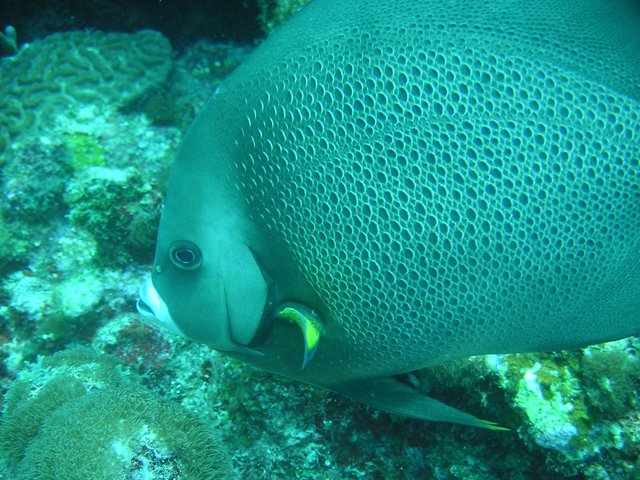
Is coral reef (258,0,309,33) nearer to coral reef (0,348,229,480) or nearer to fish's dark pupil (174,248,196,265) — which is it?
fish's dark pupil (174,248,196,265)

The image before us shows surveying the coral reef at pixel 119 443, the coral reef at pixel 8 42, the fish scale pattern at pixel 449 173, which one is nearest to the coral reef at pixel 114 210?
the coral reef at pixel 119 443

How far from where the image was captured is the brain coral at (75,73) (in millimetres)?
4336

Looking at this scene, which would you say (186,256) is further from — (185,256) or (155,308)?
(155,308)

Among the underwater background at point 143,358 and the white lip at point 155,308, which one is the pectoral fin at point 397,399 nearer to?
the underwater background at point 143,358

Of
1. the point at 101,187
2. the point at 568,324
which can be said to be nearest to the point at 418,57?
the point at 568,324

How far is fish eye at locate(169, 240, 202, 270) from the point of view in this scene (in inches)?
66.8

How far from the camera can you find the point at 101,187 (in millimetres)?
3662

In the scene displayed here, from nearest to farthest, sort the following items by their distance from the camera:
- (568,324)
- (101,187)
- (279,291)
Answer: (568,324), (279,291), (101,187)

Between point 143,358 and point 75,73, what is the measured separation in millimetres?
3380

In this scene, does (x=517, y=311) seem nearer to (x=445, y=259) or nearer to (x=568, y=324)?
(x=568, y=324)

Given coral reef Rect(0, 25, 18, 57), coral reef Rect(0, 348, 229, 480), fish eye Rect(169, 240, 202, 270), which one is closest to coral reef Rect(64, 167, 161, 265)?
coral reef Rect(0, 348, 229, 480)

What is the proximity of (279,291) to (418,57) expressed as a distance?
3.45 ft

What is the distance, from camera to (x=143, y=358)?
10.5 feet

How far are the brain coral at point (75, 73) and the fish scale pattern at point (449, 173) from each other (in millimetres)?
3678
